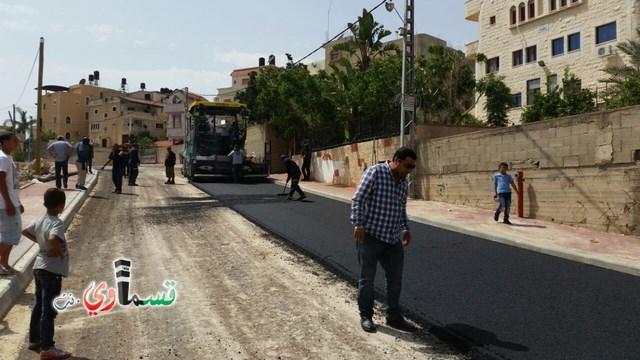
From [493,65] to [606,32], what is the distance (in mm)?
8903

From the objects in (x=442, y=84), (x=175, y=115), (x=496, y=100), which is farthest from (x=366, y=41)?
(x=175, y=115)

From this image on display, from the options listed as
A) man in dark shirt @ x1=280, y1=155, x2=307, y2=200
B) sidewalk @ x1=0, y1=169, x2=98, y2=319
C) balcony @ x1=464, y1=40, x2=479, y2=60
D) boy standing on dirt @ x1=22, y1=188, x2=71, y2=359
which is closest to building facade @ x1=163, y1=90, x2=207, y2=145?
balcony @ x1=464, y1=40, x2=479, y2=60

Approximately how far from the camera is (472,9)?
37.4 m

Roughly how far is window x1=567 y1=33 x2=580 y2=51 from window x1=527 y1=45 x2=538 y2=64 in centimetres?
250

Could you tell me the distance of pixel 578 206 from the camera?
408 inches

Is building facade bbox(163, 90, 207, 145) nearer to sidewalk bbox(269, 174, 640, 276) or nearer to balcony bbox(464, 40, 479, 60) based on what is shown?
balcony bbox(464, 40, 479, 60)

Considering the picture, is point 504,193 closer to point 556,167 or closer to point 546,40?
point 556,167

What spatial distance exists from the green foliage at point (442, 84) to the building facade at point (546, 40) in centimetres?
673

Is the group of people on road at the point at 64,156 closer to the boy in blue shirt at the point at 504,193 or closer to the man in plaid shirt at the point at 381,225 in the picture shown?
the man in plaid shirt at the point at 381,225

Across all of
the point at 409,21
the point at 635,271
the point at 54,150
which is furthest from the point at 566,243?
the point at 54,150

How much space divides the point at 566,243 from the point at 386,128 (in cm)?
1008

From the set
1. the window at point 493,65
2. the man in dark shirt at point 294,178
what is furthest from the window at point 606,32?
the man in dark shirt at point 294,178

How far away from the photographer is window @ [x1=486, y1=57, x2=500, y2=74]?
114 feet

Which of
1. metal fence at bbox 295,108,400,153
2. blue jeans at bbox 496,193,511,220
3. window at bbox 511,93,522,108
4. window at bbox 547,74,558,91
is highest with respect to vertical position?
window at bbox 547,74,558,91
